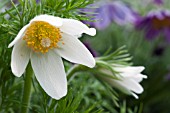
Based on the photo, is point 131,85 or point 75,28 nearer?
point 75,28

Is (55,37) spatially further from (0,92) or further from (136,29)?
(136,29)

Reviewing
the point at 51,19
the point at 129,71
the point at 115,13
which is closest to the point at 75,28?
the point at 51,19

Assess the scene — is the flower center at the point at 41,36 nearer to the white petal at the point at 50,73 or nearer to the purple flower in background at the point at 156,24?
the white petal at the point at 50,73

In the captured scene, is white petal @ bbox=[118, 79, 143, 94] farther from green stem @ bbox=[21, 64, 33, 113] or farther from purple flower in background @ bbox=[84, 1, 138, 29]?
purple flower in background @ bbox=[84, 1, 138, 29]

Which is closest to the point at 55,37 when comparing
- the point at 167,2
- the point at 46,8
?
the point at 46,8

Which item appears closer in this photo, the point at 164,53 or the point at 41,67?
the point at 41,67

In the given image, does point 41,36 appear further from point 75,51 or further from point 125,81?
point 125,81

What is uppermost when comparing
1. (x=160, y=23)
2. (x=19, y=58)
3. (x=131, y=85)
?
(x=19, y=58)
